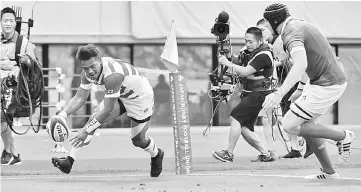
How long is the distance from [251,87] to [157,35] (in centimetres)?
1193

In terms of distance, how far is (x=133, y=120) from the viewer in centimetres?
1135

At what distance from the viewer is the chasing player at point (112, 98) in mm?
10484

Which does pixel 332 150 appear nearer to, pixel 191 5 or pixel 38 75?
pixel 38 75

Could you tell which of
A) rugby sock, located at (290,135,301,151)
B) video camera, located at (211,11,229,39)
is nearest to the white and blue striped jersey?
video camera, located at (211,11,229,39)

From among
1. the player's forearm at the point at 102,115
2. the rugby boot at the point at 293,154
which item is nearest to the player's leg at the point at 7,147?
the player's forearm at the point at 102,115

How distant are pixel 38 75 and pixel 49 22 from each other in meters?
11.0

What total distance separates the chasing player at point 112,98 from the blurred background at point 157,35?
1300 centimetres

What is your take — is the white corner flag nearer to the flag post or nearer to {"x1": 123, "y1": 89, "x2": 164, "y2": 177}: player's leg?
the flag post

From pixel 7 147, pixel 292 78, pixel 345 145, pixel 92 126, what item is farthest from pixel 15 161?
pixel 292 78

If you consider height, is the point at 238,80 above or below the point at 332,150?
above

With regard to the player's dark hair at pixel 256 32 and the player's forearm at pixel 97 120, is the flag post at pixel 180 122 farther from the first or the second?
the player's dark hair at pixel 256 32

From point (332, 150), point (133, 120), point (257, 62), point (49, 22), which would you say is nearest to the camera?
point (133, 120)

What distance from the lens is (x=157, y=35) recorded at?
25.5m

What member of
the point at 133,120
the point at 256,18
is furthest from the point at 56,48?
the point at 133,120
